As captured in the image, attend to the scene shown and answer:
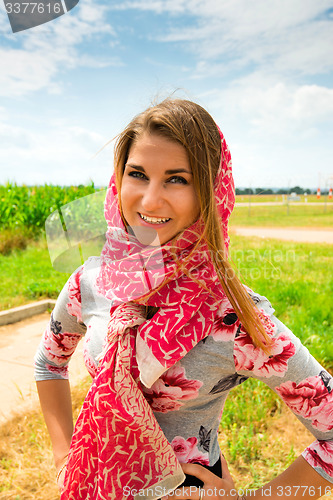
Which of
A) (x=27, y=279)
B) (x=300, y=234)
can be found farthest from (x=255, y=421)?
(x=300, y=234)

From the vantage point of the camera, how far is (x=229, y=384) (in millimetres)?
1202

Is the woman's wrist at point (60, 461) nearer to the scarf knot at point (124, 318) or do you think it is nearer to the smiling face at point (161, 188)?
the scarf knot at point (124, 318)

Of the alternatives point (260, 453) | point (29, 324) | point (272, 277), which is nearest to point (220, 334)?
point (260, 453)

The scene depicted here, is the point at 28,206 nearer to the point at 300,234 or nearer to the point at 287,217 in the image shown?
the point at 300,234

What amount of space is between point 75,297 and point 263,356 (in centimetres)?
68

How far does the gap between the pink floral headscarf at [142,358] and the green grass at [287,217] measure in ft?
27.3

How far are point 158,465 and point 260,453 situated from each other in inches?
56.8

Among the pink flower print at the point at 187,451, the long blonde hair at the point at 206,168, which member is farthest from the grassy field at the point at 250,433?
the pink flower print at the point at 187,451

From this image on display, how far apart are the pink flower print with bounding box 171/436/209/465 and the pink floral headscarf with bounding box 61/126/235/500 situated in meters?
0.06

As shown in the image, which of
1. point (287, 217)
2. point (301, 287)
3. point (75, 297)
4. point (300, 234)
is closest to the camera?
point (75, 297)

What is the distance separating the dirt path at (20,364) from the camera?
9.96 ft

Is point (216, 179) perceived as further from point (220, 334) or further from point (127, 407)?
point (127, 407)

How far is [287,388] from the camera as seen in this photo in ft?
3.74

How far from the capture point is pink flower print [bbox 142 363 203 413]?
1155 mm
